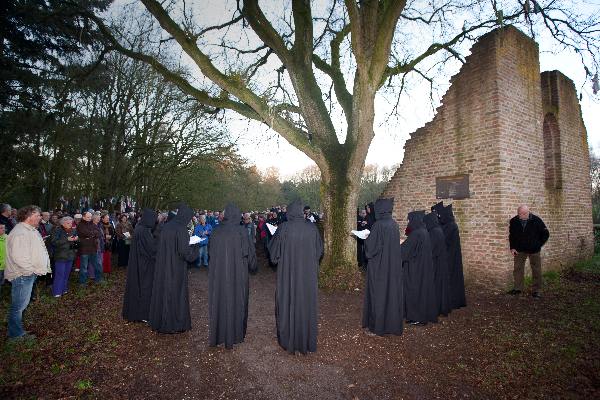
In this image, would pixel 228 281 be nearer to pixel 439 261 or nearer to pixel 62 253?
pixel 439 261

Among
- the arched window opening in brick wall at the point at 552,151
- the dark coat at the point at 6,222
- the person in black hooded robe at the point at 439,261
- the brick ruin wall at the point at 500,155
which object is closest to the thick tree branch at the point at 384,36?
the brick ruin wall at the point at 500,155

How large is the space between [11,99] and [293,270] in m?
11.3

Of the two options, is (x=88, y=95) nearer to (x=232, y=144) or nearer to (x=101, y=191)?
(x=101, y=191)

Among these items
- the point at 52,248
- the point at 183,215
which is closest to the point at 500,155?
the point at 183,215

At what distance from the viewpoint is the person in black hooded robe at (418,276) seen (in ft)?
19.9

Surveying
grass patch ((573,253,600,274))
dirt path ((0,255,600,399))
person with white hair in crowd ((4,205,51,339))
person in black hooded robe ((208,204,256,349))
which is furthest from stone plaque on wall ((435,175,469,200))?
person with white hair in crowd ((4,205,51,339))

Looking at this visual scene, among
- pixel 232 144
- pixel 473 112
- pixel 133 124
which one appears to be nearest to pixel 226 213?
pixel 473 112

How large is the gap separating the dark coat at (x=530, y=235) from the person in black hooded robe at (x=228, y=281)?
259 inches

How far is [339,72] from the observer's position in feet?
34.1

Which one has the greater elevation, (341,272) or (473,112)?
(473,112)

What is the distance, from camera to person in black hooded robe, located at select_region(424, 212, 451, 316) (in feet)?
21.2

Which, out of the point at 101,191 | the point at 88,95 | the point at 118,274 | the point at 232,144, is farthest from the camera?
the point at 232,144

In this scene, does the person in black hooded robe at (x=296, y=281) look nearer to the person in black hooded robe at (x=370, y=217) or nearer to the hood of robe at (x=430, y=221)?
the hood of robe at (x=430, y=221)

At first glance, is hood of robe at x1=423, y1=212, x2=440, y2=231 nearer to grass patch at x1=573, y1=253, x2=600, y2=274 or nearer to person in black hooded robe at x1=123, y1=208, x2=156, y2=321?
person in black hooded robe at x1=123, y1=208, x2=156, y2=321
